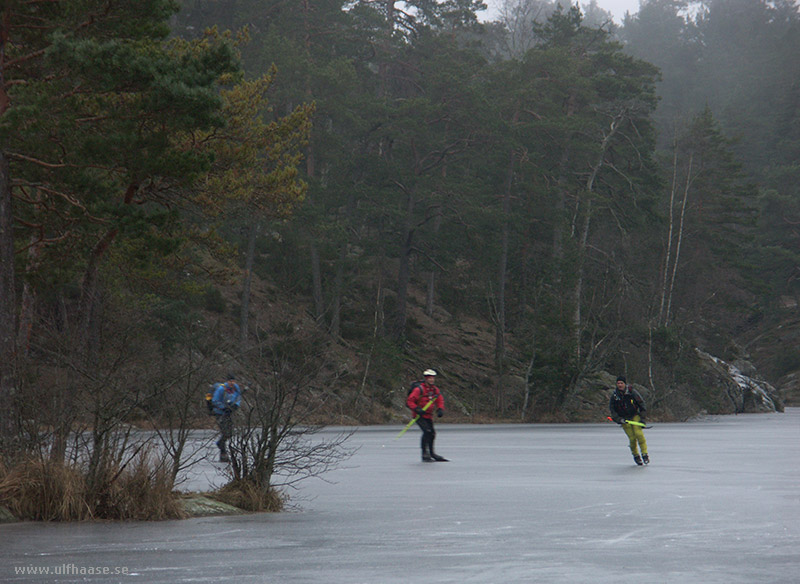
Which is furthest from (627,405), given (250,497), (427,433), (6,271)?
(6,271)

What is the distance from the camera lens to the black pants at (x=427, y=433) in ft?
68.9

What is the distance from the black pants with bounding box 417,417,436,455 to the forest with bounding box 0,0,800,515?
6.75 feet

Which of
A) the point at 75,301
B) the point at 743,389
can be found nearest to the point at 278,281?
the point at 75,301

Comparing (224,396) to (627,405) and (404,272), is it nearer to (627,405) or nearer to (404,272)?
(627,405)

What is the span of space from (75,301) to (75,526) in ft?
94.0

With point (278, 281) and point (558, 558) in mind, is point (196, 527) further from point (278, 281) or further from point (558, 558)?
point (278, 281)

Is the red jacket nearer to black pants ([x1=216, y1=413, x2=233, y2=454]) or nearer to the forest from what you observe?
the forest

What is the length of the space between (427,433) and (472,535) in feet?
35.1

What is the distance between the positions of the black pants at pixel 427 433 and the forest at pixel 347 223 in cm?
206

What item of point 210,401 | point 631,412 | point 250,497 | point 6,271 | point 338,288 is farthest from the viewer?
point 338,288

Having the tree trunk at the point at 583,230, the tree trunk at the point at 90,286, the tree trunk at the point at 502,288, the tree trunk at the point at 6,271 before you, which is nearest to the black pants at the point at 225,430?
the tree trunk at the point at 90,286

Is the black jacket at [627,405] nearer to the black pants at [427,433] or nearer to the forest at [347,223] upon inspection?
the black pants at [427,433]

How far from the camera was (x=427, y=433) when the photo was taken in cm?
2136

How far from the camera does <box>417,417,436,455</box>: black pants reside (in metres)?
21.0
